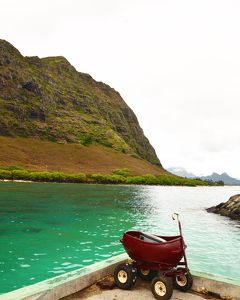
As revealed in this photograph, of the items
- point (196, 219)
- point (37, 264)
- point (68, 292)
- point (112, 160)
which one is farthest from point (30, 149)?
point (68, 292)

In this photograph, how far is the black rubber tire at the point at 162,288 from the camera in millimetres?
9852

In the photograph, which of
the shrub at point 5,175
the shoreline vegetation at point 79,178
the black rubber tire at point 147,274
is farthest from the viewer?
the shoreline vegetation at point 79,178

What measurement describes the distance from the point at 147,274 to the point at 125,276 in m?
1.19

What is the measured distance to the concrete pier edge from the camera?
8734 mm

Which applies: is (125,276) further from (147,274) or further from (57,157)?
(57,157)

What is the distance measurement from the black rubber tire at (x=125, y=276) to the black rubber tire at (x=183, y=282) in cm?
141

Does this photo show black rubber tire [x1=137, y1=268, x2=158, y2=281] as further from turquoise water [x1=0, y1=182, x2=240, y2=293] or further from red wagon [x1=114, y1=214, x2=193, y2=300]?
turquoise water [x1=0, y1=182, x2=240, y2=293]

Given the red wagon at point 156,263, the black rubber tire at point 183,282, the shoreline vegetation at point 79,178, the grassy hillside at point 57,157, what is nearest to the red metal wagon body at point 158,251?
the red wagon at point 156,263

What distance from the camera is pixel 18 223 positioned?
33188mm

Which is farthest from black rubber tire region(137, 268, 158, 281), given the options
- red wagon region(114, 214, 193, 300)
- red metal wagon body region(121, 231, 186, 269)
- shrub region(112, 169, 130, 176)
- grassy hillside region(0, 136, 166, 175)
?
shrub region(112, 169, 130, 176)

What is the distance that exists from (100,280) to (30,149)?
166365 millimetres

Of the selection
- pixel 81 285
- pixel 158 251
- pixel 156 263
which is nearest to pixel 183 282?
pixel 156 263

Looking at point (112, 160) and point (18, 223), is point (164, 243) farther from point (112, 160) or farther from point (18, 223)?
point (112, 160)

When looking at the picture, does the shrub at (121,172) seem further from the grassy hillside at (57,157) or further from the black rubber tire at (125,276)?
the black rubber tire at (125,276)
